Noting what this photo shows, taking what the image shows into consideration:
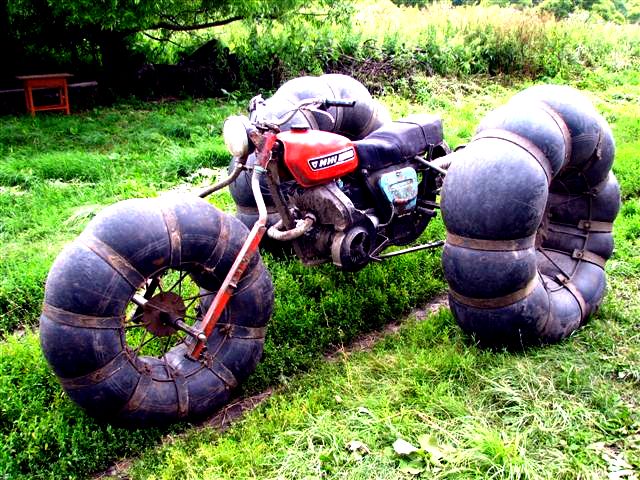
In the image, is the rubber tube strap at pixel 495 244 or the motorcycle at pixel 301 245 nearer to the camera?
the motorcycle at pixel 301 245

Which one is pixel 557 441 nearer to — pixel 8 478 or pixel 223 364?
pixel 223 364

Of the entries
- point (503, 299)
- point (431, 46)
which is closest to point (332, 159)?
point (503, 299)

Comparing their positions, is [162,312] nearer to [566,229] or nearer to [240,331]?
[240,331]

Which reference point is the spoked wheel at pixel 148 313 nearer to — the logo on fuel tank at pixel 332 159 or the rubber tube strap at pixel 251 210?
the logo on fuel tank at pixel 332 159

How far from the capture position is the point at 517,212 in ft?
11.8

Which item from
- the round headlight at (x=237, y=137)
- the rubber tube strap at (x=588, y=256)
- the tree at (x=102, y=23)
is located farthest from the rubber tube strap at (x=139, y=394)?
the tree at (x=102, y=23)

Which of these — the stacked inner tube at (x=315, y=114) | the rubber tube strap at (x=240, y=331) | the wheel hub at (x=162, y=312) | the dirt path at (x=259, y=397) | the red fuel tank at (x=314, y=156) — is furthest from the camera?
the stacked inner tube at (x=315, y=114)

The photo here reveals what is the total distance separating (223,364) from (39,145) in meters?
5.68

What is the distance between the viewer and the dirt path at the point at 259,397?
3.32 m

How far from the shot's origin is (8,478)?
3117 millimetres

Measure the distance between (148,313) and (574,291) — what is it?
270cm

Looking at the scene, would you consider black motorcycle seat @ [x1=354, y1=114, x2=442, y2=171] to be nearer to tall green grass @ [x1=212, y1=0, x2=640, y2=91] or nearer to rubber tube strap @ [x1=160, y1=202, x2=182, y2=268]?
rubber tube strap @ [x1=160, y1=202, x2=182, y2=268]

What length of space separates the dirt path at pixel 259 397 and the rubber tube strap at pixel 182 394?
132 mm

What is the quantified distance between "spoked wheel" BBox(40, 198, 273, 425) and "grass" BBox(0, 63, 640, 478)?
0.76 ft
